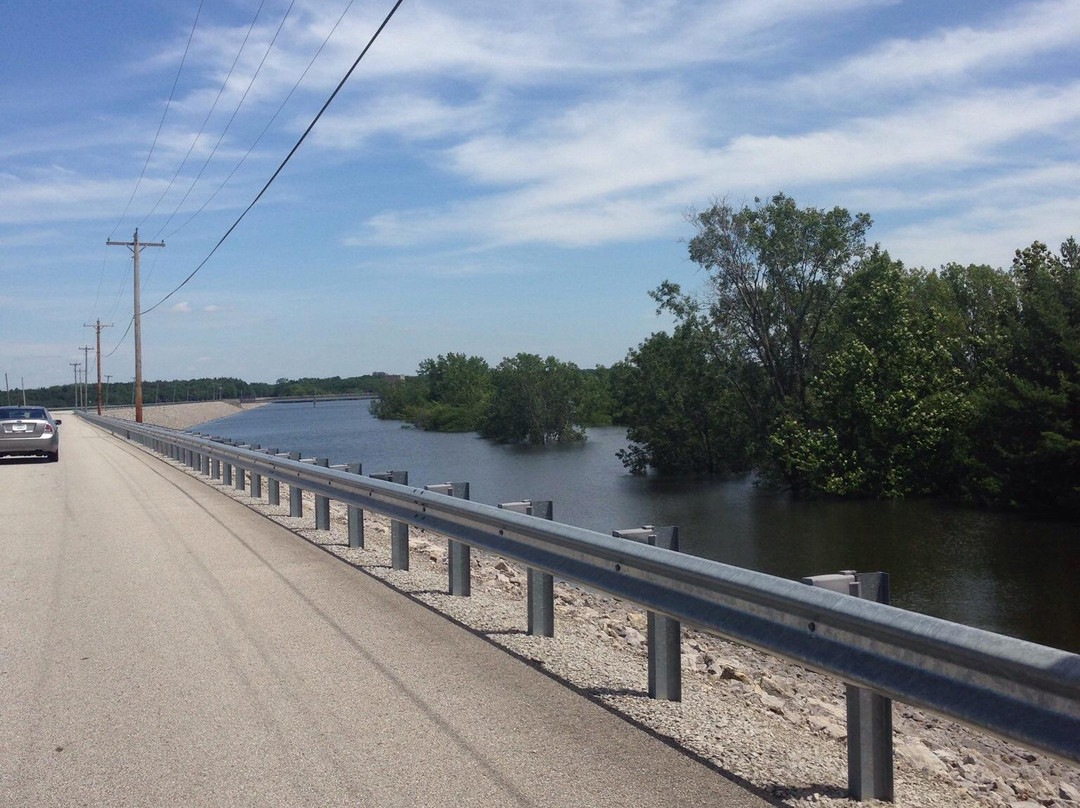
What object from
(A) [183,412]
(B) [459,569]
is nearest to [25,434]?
(B) [459,569]

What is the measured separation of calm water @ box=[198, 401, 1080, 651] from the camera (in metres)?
18.3

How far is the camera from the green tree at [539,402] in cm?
7344

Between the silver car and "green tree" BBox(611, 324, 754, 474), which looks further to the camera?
"green tree" BBox(611, 324, 754, 474)

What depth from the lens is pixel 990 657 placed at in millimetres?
3100

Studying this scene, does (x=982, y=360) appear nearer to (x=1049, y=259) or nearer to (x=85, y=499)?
(x=1049, y=259)

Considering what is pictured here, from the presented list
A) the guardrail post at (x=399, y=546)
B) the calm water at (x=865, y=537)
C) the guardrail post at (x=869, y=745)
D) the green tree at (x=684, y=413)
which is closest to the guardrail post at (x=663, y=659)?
the guardrail post at (x=869, y=745)

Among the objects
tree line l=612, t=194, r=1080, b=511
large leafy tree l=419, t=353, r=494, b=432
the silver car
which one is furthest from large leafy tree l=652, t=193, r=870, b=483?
large leafy tree l=419, t=353, r=494, b=432

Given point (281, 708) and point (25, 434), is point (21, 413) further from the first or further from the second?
point (281, 708)

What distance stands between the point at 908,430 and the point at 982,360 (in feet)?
15.1

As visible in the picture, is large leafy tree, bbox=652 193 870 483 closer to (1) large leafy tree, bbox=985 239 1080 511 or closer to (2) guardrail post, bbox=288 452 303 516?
(1) large leafy tree, bbox=985 239 1080 511

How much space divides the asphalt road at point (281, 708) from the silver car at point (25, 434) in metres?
17.9

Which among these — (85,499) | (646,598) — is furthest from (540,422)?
(646,598)

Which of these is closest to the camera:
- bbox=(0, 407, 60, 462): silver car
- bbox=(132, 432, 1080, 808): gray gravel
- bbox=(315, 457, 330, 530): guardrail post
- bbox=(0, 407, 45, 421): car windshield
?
bbox=(132, 432, 1080, 808): gray gravel

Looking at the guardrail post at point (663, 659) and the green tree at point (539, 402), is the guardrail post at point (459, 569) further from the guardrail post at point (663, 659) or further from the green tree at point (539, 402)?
the green tree at point (539, 402)
